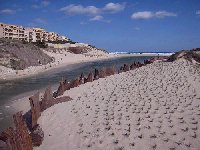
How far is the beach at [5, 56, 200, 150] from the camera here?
7.42m

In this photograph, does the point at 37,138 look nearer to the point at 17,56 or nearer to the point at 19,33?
the point at 17,56

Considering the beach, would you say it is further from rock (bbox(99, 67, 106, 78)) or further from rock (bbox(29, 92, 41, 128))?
rock (bbox(99, 67, 106, 78))

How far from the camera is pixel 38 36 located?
116m

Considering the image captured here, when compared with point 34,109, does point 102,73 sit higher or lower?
higher

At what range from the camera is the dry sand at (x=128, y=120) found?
7.39 m

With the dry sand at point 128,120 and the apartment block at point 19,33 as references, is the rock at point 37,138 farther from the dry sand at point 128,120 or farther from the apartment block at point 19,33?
the apartment block at point 19,33

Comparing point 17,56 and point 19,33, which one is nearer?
point 17,56

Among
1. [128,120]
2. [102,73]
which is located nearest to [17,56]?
[102,73]

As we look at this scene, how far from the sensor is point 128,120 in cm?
880

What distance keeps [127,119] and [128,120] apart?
0.10 m

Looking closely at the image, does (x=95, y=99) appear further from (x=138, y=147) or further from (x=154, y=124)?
(x=138, y=147)

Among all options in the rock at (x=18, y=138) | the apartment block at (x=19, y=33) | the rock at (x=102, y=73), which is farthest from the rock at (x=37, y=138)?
the apartment block at (x=19, y=33)

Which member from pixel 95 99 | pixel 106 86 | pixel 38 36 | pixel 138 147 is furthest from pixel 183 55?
pixel 38 36

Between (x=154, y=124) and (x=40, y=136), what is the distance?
337 centimetres
